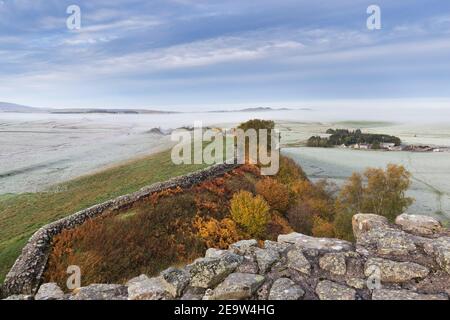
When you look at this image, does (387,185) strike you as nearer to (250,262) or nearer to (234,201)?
(234,201)

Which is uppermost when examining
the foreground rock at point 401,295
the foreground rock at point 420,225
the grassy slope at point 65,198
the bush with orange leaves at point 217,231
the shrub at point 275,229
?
the foreground rock at point 420,225

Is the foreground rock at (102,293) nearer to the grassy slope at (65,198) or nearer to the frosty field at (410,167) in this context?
the grassy slope at (65,198)

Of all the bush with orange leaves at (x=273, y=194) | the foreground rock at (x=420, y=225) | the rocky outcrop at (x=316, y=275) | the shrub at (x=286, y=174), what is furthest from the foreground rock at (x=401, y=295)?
the shrub at (x=286, y=174)

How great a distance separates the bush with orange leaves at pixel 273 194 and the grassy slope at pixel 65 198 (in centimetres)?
814

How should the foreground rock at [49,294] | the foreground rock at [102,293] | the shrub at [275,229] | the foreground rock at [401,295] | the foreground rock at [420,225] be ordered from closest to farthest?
the foreground rock at [401,295]
the foreground rock at [102,293]
the foreground rock at [49,294]
the foreground rock at [420,225]
the shrub at [275,229]

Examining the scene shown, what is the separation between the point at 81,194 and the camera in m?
33.1

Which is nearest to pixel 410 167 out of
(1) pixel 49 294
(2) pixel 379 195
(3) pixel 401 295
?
(2) pixel 379 195

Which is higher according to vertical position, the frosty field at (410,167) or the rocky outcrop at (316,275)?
the rocky outcrop at (316,275)

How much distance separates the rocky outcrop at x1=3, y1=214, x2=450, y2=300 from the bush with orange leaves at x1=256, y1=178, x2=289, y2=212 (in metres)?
28.2

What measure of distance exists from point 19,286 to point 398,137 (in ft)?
365

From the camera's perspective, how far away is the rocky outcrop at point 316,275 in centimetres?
784

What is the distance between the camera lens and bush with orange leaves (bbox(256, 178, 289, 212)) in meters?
38.1

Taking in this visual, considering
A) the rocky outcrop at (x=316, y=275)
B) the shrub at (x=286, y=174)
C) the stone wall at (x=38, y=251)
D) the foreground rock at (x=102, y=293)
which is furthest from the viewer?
the shrub at (x=286, y=174)
